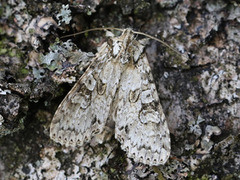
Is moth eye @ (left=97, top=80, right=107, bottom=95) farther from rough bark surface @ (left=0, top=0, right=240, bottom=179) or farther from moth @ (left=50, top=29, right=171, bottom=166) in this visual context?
rough bark surface @ (left=0, top=0, right=240, bottom=179)

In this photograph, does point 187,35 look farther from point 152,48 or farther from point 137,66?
point 137,66

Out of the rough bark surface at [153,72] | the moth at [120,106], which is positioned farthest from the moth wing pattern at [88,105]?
the rough bark surface at [153,72]

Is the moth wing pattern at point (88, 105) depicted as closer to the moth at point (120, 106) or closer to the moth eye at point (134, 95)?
the moth at point (120, 106)

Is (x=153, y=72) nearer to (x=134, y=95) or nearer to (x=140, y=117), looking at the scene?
(x=134, y=95)

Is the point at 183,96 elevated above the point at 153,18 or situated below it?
below

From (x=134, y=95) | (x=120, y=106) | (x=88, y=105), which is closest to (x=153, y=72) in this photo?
(x=134, y=95)

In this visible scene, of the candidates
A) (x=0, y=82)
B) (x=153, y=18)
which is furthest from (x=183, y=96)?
(x=0, y=82)
